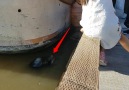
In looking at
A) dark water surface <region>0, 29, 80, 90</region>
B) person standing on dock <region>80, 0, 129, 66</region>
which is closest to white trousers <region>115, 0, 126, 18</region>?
dark water surface <region>0, 29, 80, 90</region>

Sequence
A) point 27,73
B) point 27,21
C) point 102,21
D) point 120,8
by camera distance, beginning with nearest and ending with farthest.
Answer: point 102,21 → point 27,73 → point 27,21 → point 120,8

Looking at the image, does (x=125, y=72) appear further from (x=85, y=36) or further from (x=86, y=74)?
(x=86, y=74)

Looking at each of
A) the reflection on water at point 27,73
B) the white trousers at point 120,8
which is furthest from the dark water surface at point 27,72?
the white trousers at point 120,8

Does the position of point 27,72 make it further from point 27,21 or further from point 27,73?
point 27,21

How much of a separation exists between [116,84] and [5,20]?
95.3 inches

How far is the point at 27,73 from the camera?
4066 millimetres

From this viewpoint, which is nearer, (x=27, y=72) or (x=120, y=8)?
(x=27, y=72)

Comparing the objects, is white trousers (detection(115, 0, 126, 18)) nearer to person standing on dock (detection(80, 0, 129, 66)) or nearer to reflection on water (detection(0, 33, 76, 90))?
reflection on water (detection(0, 33, 76, 90))

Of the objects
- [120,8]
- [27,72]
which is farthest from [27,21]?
[120,8]

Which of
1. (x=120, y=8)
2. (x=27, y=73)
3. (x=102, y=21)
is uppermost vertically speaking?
(x=102, y=21)

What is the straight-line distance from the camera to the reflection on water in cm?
383

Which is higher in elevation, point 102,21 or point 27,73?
point 102,21

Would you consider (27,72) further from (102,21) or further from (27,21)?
(102,21)

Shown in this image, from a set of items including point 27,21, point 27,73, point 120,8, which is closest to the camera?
point 27,73
